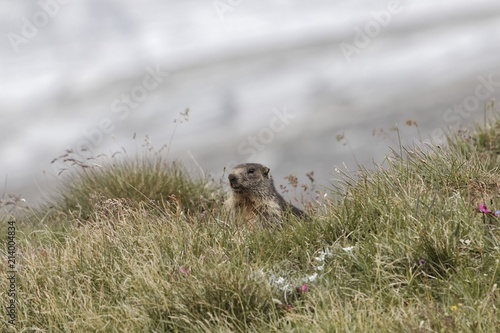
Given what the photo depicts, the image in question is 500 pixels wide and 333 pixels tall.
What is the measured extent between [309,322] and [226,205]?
3948mm

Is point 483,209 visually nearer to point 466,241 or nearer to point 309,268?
point 466,241

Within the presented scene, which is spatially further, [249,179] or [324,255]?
[249,179]

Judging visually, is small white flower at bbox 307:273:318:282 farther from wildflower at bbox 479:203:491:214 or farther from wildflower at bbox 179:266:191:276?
wildflower at bbox 479:203:491:214

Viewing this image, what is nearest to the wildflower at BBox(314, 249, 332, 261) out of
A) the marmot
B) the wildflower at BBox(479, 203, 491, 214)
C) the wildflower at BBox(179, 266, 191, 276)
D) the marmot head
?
the wildflower at BBox(179, 266, 191, 276)

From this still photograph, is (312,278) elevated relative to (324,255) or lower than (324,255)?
lower

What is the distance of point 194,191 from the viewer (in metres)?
12.2

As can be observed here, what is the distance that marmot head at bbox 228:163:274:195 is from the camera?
10461 millimetres

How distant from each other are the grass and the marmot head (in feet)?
5.19

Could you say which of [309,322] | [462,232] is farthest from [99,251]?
[462,232]

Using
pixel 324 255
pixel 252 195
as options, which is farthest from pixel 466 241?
pixel 252 195

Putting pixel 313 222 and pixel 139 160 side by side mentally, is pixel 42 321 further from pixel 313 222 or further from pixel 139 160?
pixel 139 160

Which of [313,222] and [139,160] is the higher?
[139,160]

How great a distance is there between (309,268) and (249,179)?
2921 mm

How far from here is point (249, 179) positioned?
10.5 metres
